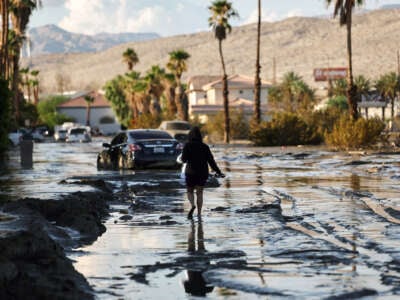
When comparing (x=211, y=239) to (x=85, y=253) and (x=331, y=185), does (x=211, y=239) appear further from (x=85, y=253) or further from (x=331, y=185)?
(x=331, y=185)

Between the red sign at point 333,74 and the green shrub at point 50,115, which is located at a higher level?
the red sign at point 333,74

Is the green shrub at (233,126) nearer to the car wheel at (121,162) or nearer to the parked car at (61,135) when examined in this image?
the parked car at (61,135)

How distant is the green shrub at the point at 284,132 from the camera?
214ft

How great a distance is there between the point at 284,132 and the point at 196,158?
1830 inches

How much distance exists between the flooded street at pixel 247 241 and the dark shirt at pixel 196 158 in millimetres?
804

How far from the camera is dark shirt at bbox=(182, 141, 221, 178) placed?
19.0 meters

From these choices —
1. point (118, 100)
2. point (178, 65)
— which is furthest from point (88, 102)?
point (178, 65)

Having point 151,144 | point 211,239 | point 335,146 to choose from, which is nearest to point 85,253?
point 211,239

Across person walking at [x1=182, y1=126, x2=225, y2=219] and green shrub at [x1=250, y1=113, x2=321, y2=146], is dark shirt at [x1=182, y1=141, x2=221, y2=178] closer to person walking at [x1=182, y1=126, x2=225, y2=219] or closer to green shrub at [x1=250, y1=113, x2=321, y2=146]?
person walking at [x1=182, y1=126, x2=225, y2=219]

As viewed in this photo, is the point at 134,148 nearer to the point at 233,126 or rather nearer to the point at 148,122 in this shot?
the point at 233,126

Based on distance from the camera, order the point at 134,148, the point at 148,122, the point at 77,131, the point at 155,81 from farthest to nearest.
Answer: the point at 155,81, the point at 148,122, the point at 77,131, the point at 134,148

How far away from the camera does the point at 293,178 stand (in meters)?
30.7

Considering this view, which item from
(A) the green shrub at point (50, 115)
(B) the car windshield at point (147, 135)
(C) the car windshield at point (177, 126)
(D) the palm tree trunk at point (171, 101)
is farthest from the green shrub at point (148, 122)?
(A) the green shrub at point (50, 115)

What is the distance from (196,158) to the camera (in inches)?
752
